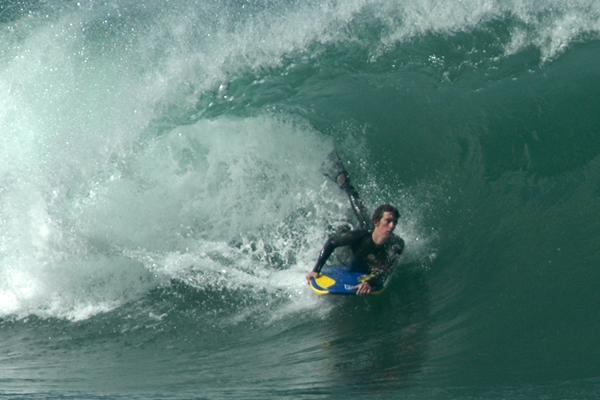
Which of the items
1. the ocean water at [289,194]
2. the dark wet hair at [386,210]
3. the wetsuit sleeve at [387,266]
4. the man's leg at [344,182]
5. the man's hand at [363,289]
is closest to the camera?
the ocean water at [289,194]

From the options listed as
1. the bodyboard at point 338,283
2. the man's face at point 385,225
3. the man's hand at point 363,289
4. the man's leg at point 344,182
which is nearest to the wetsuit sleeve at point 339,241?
the bodyboard at point 338,283

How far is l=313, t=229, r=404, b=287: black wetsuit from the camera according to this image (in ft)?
32.1

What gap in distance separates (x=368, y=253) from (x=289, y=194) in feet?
7.66

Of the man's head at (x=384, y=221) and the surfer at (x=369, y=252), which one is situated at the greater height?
the man's head at (x=384, y=221)

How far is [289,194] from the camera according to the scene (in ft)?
39.1

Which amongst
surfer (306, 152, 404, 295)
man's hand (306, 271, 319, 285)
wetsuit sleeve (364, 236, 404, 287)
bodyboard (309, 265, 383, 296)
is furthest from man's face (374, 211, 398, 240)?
man's hand (306, 271, 319, 285)

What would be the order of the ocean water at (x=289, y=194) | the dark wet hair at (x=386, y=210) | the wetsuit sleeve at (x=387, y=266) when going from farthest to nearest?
the wetsuit sleeve at (x=387, y=266) → the dark wet hair at (x=386, y=210) → the ocean water at (x=289, y=194)

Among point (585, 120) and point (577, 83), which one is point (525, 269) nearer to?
point (585, 120)

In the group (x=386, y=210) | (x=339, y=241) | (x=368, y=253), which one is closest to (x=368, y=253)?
(x=368, y=253)

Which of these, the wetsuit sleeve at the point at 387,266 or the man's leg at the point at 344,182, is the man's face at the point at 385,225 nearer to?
the wetsuit sleeve at the point at 387,266

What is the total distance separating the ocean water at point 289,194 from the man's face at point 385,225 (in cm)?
86

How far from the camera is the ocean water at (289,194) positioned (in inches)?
337

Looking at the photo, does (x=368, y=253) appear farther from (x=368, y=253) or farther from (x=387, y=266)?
(x=387, y=266)

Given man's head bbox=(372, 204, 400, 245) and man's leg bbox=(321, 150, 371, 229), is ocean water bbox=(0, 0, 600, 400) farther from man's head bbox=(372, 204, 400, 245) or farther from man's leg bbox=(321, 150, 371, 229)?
man's head bbox=(372, 204, 400, 245)
